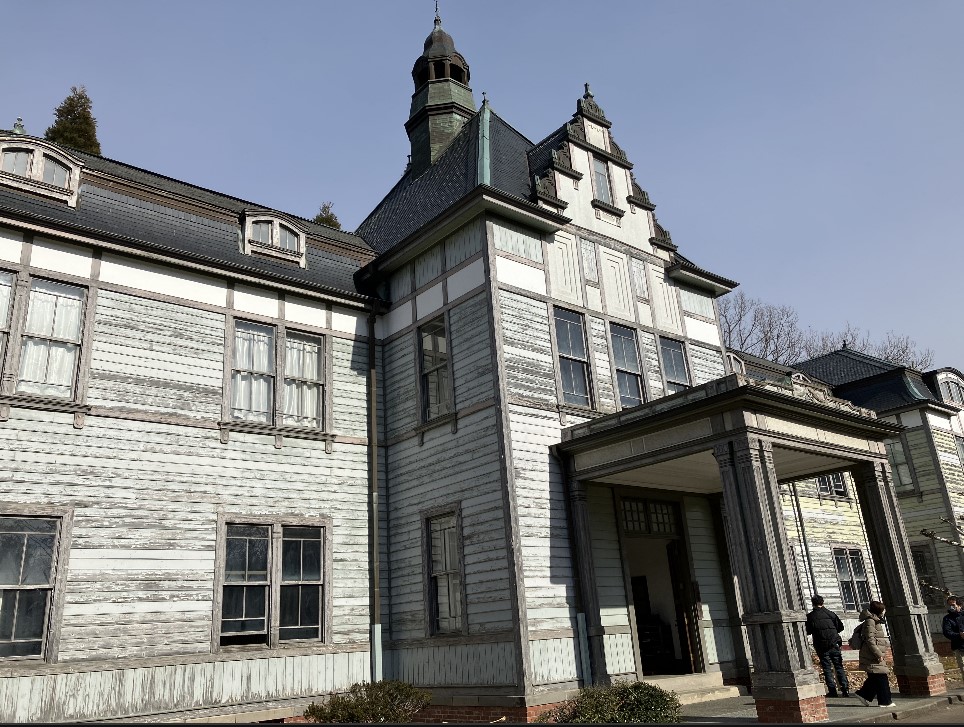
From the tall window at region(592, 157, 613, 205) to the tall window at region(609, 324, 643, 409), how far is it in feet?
10.3

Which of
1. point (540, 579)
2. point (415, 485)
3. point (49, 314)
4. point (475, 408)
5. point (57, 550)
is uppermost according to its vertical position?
point (49, 314)

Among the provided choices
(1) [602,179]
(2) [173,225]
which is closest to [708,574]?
(1) [602,179]

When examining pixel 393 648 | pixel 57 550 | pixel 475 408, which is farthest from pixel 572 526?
pixel 57 550

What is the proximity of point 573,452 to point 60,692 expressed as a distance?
8741 mm

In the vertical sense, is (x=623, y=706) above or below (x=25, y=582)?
below

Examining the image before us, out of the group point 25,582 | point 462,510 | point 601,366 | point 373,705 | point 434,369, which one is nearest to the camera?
point 25,582

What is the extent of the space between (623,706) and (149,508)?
26.1ft

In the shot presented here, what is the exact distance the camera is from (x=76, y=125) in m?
29.8

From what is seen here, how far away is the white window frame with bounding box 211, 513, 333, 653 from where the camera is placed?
12.8 metres

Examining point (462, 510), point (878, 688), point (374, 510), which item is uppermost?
point (374, 510)

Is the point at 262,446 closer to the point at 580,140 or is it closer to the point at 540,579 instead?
the point at 540,579

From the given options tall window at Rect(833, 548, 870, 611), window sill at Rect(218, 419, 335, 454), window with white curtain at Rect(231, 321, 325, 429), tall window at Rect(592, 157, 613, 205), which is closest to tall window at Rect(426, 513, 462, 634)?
window sill at Rect(218, 419, 335, 454)

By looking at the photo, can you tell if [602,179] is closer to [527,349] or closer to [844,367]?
[527,349]

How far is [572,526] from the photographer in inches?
536
